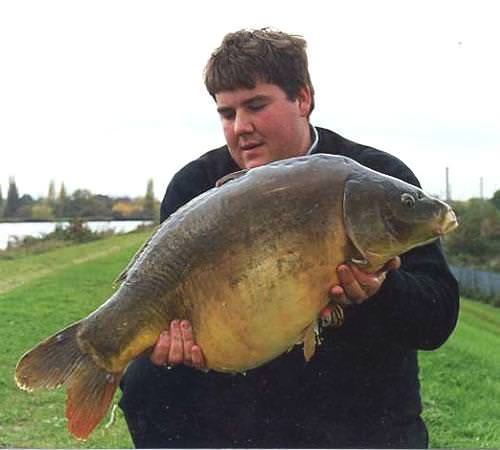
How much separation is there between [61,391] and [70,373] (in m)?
4.04

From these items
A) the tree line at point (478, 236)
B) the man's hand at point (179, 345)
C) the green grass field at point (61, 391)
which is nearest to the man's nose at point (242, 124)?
the man's hand at point (179, 345)

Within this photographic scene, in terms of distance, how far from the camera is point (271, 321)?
4.91ft

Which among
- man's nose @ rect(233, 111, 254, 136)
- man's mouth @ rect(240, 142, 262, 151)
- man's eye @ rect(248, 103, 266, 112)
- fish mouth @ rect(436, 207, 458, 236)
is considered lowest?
fish mouth @ rect(436, 207, 458, 236)

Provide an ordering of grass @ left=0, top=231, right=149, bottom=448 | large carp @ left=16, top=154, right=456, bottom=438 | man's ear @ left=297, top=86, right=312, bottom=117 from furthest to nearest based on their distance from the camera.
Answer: grass @ left=0, top=231, right=149, bottom=448
man's ear @ left=297, top=86, right=312, bottom=117
large carp @ left=16, top=154, right=456, bottom=438

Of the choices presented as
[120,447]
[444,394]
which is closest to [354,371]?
[120,447]

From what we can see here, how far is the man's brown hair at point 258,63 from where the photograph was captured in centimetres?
199

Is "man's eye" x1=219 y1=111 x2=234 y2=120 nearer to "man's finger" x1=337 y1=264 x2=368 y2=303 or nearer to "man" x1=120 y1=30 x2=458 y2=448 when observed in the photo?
"man" x1=120 y1=30 x2=458 y2=448

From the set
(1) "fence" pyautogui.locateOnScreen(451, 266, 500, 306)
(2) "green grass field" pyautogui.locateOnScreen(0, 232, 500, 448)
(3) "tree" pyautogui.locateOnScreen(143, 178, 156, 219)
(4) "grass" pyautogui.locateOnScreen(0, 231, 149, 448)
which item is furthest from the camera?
(1) "fence" pyautogui.locateOnScreen(451, 266, 500, 306)

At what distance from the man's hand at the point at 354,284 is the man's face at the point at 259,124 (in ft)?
1.56

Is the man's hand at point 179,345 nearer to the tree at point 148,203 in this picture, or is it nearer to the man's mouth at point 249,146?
the man's mouth at point 249,146

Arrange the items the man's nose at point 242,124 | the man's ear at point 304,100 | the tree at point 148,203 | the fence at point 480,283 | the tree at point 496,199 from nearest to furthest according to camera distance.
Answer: the man's nose at point 242,124 → the man's ear at point 304,100 → the tree at point 148,203 → the fence at point 480,283 → the tree at point 496,199

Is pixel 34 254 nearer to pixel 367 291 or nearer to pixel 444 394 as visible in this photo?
pixel 444 394

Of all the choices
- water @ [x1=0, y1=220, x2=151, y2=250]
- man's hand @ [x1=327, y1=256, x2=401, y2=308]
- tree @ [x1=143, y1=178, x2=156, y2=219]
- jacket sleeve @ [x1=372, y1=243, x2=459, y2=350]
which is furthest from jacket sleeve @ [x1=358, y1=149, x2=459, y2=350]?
water @ [x1=0, y1=220, x2=151, y2=250]

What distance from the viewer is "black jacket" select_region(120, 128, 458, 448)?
76.7 inches
